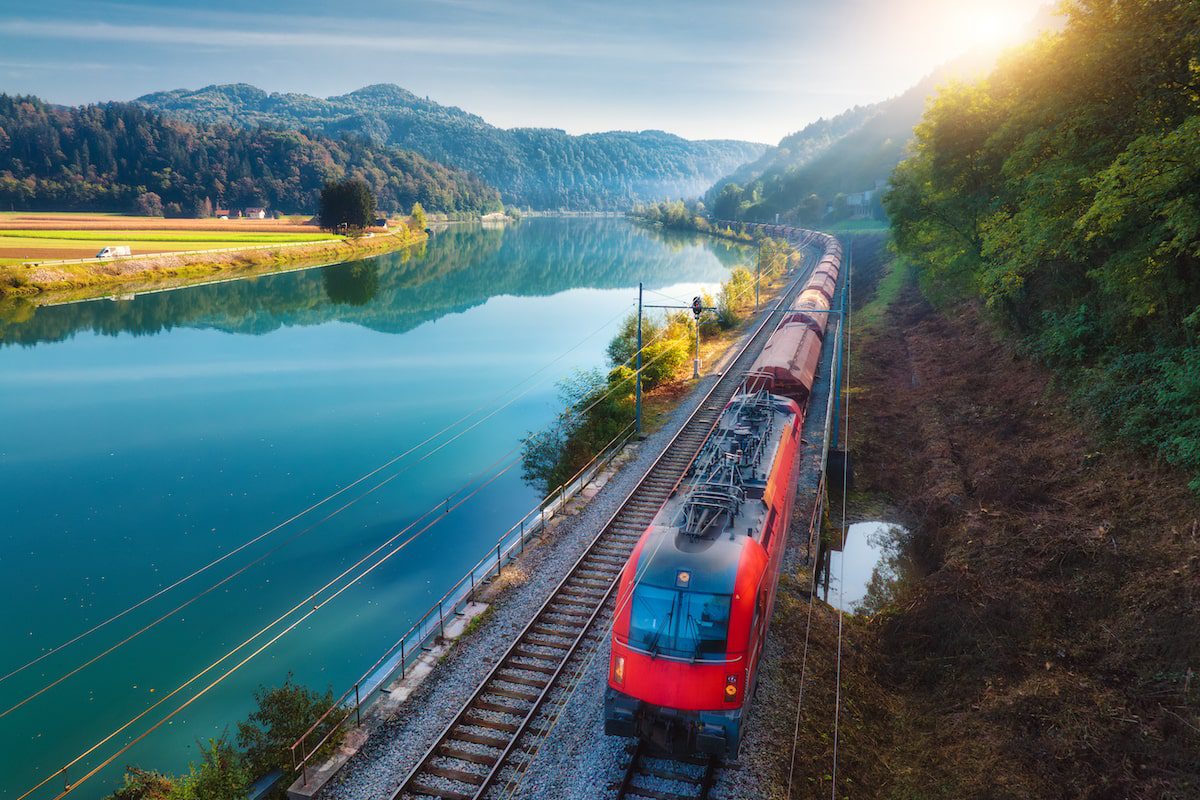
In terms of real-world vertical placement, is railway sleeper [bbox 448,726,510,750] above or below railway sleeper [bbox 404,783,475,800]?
above

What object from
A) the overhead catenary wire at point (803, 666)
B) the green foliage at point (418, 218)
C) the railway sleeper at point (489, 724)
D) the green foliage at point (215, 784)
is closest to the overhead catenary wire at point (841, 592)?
the overhead catenary wire at point (803, 666)

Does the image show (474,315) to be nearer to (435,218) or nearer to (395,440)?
(395,440)

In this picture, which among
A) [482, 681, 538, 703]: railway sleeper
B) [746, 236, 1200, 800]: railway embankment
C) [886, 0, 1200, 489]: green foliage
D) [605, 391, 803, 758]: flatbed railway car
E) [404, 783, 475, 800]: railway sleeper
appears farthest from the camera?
[886, 0, 1200, 489]: green foliage

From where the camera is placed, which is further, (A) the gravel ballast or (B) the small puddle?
(B) the small puddle

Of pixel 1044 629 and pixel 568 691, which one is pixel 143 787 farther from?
pixel 1044 629

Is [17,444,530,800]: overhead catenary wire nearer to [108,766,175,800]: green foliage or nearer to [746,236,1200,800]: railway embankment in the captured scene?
[108,766,175,800]: green foliage

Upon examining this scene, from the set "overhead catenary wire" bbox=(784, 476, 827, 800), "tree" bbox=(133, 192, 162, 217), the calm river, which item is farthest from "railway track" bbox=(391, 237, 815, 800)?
"tree" bbox=(133, 192, 162, 217)

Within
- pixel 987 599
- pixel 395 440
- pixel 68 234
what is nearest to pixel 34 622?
pixel 395 440

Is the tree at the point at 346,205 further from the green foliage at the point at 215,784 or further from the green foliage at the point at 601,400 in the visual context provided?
the green foliage at the point at 215,784
